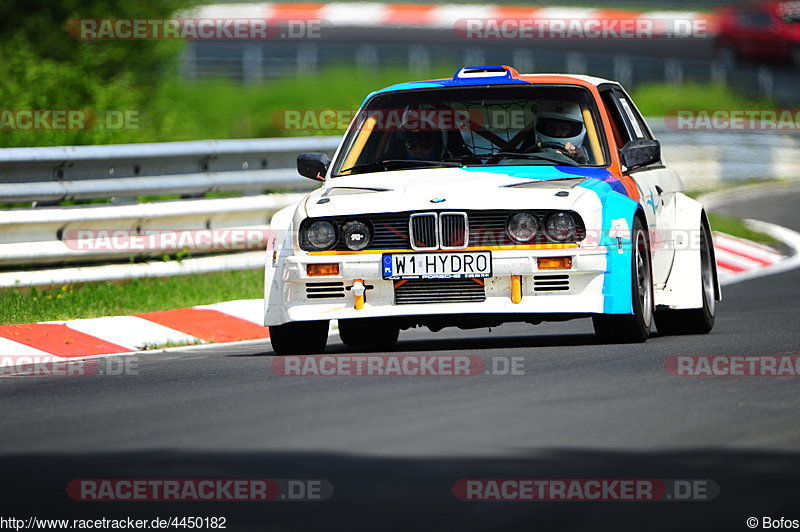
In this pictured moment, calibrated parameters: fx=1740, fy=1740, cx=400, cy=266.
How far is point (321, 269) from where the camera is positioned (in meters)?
9.91

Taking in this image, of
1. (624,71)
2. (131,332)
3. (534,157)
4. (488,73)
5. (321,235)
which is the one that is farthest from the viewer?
(624,71)

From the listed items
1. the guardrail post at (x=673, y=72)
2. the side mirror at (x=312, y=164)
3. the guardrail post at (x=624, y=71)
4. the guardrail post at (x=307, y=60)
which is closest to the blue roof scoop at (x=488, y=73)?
the side mirror at (x=312, y=164)

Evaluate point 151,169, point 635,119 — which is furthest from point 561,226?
point 151,169

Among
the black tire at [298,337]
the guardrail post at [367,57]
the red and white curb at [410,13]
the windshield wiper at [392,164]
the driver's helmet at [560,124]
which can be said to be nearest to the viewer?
the black tire at [298,337]

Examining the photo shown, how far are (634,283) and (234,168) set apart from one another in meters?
6.25

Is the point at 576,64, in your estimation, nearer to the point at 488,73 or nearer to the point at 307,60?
the point at 307,60

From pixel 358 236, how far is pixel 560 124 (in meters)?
1.66

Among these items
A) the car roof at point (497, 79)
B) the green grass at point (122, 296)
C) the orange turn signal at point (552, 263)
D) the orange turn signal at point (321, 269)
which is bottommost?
the green grass at point (122, 296)

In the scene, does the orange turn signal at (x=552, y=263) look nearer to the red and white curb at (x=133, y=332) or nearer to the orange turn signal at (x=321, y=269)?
the orange turn signal at (x=321, y=269)

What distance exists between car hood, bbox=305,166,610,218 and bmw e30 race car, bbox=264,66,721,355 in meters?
0.01

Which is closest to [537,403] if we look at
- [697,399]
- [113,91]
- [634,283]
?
[697,399]

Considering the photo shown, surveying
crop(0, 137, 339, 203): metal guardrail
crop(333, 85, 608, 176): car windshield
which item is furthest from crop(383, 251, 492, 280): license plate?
crop(0, 137, 339, 203): metal guardrail

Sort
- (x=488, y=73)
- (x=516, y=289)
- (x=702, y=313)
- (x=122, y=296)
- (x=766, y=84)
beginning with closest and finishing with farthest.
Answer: (x=516, y=289) → (x=702, y=313) → (x=488, y=73) → (x=122, y=296) → (x=766, y=84)

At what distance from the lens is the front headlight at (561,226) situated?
9.70 meters
